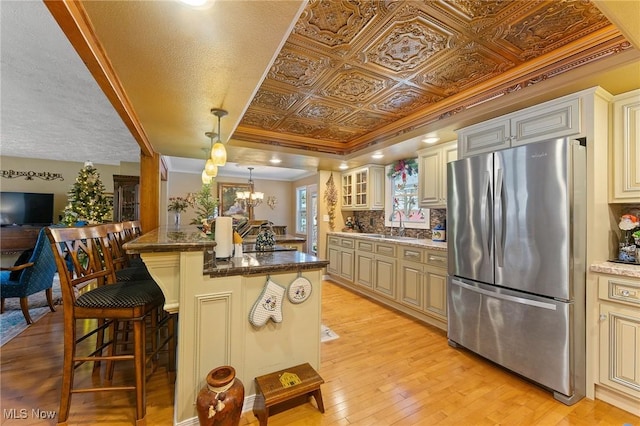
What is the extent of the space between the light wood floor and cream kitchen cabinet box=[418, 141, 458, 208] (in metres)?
1.66

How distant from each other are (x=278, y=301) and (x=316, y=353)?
0.54m

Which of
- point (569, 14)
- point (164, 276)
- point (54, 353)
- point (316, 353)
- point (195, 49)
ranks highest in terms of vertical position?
point (569, 14)

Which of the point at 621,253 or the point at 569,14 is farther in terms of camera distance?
the point at 621,253

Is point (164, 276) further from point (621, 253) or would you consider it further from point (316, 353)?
point (621, 253)

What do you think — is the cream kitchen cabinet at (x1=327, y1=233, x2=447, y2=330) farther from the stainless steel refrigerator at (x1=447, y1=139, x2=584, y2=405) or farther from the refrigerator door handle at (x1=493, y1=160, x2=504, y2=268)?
the refrigerator door handle at (x1=493, y1=160, x2=504, y2=268)

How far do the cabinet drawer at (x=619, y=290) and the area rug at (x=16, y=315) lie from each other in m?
5.09

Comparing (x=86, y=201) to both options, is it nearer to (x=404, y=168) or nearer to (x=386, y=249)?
(x=386, y=249)

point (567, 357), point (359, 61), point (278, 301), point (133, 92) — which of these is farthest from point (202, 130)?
point (567, 357)

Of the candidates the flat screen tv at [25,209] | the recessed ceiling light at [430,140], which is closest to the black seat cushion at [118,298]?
the recessed ceiling light at [430,140]

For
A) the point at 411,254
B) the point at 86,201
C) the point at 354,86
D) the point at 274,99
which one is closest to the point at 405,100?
the point at 354,86

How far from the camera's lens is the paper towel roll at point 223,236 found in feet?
6.19

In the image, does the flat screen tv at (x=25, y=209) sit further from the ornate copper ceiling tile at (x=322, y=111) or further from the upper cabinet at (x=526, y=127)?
the upper cabinet at (x=526, y=127)

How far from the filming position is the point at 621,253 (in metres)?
1.98

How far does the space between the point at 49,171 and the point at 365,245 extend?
6.82 m
